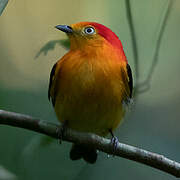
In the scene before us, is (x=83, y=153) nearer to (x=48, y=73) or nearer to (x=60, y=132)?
(x=60, y=132)

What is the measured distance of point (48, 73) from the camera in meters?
4.16

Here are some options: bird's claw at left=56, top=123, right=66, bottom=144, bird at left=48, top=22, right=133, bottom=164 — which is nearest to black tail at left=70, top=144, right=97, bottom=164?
bird at left=48, top=22, right=133, bottom=164

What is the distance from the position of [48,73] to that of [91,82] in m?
1.64

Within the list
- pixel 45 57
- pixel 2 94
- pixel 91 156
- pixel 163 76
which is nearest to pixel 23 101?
pixel 2 94

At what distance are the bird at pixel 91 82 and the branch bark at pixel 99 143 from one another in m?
0.33

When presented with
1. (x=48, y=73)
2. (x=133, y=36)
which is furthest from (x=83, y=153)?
(x=133, y=36)

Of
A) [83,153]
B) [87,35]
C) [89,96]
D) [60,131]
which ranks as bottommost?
[83,153]

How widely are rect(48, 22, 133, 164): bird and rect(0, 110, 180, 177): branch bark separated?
12.9 inches

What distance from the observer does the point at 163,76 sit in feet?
14.2

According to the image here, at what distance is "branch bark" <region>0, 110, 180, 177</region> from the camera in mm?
2187

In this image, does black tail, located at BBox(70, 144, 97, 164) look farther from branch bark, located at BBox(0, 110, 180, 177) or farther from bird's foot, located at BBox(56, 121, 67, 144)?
branch bark, located at BBox(0, 110, 180, 177)

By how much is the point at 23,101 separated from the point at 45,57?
22.0 inches

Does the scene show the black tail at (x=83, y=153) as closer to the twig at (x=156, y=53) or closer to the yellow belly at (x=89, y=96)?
the yellow belly at (x=89, y=96)

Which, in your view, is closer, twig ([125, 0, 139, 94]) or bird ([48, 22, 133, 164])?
bird ([48, 22, 133, 164])
